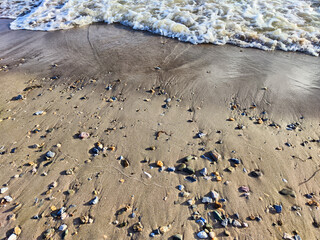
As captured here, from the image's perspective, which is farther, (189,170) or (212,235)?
(189,170)

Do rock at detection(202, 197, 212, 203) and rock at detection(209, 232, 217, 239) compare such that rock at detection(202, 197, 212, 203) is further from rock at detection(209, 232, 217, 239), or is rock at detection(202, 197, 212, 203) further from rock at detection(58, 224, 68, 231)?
rock at detection(58, 224, 68, 231)

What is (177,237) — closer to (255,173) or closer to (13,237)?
(255,173)

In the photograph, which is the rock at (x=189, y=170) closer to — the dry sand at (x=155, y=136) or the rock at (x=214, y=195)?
the dry sand at (x=155, y=136)

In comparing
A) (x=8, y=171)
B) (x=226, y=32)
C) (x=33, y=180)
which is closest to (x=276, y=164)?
(x=33, y=180)

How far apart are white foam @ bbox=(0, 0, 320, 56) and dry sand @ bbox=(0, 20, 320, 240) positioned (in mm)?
689

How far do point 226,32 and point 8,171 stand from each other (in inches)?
266

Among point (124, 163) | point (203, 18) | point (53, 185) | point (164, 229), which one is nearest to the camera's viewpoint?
point (164, 229)

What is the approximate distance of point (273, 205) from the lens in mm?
2787

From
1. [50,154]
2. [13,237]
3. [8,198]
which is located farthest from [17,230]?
[50,154]

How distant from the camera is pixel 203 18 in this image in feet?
25.3

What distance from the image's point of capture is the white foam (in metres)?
6.53

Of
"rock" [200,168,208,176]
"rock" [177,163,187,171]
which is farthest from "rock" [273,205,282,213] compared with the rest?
"rock" [177,163,187,171]

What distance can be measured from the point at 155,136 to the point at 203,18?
5.92 m

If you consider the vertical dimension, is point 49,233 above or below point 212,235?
below
